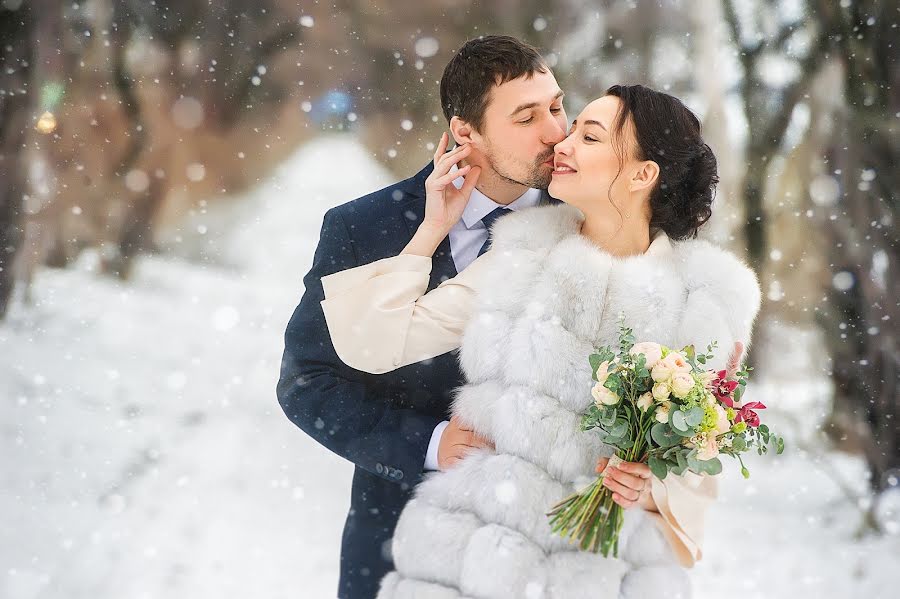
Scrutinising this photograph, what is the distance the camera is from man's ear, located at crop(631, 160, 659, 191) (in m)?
1.89

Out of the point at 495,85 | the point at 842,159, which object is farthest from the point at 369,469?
the point at 842,159

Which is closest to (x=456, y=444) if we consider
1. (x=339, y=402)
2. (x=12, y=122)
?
(x=339, y=402)

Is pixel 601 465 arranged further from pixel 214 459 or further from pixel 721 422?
pixel 214 459

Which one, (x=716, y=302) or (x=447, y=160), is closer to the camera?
(x=716, y=302)

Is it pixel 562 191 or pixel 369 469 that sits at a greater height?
pixel 562 191

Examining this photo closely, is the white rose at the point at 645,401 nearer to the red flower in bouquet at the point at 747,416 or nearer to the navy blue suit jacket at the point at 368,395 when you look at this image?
the red flower in bouquet at the point at 747,416

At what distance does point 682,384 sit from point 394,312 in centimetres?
69

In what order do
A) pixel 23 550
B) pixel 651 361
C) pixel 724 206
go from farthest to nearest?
pixel 724 206 → pixel 23 550 → pixel 651 361

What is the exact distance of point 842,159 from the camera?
3.92 metres

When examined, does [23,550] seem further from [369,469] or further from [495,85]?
[495,85]

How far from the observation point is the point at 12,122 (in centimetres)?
392

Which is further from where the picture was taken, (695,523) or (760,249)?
(760,249)

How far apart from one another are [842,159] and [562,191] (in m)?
2.64

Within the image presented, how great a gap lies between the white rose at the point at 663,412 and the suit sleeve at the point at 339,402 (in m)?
0.64
